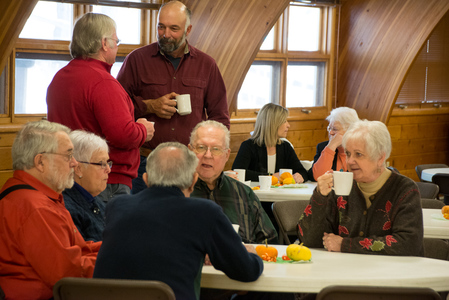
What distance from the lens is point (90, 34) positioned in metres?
3.53

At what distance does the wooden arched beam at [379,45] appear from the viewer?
8484 millimetres

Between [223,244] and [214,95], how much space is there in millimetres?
2442

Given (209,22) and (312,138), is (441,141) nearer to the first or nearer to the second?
(312,138)

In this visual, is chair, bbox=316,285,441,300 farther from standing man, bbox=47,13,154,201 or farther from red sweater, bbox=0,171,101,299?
standing man, bbox=47,13,154,201

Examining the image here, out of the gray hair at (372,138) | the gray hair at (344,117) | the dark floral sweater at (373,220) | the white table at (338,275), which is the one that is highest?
the gray hair at (344,117)

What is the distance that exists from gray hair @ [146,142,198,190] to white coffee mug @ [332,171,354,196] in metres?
0.81

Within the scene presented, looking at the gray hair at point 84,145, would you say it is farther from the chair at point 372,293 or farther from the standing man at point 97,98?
the chair at point 372,293

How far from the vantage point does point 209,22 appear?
653 cm

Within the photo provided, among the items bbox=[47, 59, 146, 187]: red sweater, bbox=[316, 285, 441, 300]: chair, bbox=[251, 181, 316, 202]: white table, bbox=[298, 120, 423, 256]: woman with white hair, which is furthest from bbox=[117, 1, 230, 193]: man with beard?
bbox=[316, 285, 441, 300]: chair

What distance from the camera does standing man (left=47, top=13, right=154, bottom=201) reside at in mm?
3451

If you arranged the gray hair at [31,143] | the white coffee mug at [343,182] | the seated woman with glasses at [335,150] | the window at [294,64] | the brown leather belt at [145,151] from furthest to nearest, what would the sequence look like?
the window at [294,64] → the seated woman with glasses at [335,150] → the brown leather belt at [145,151] → the white coffee mug at [343,182] → the gray hair at [31,143]

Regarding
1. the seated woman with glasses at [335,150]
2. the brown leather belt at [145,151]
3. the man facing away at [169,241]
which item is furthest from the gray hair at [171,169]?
the seated woman with glasses at [335,150]

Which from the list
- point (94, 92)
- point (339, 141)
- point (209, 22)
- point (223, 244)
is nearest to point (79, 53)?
point (94, 92)

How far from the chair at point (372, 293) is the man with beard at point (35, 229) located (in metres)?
1.00
